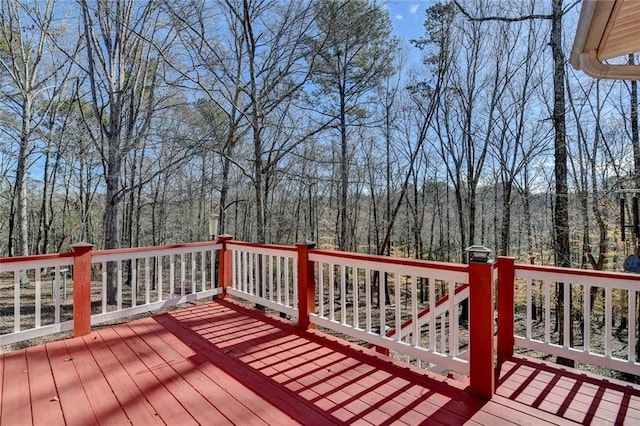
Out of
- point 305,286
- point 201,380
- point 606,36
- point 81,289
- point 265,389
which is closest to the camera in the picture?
point 606,36

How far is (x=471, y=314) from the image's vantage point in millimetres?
2250

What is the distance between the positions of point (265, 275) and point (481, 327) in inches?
99.2

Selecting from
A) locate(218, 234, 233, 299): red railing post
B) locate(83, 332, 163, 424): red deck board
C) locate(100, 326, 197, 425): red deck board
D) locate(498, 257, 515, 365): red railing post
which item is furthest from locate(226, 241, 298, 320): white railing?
locate(498, 257, 515, 365): red railing post

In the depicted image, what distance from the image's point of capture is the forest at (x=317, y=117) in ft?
22.0

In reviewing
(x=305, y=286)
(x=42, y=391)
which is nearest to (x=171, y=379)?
(x=42, y=391)

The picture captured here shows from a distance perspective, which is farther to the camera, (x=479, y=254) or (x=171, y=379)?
(x=171, y=379)

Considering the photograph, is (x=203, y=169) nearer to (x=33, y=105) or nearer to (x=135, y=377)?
(x=33, y=105)

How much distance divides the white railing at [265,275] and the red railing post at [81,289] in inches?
66.9

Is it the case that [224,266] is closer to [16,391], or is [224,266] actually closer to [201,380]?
[201,380]

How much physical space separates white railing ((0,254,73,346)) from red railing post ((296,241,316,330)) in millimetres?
2289

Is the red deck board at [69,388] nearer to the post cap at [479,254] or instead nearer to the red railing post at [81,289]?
the red railing post at [81,289]

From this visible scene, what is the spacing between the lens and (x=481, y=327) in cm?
221

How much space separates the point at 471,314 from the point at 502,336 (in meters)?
1.00

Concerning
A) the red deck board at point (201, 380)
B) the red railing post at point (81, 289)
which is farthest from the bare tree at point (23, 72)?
the red deck board at point (201, 380)
